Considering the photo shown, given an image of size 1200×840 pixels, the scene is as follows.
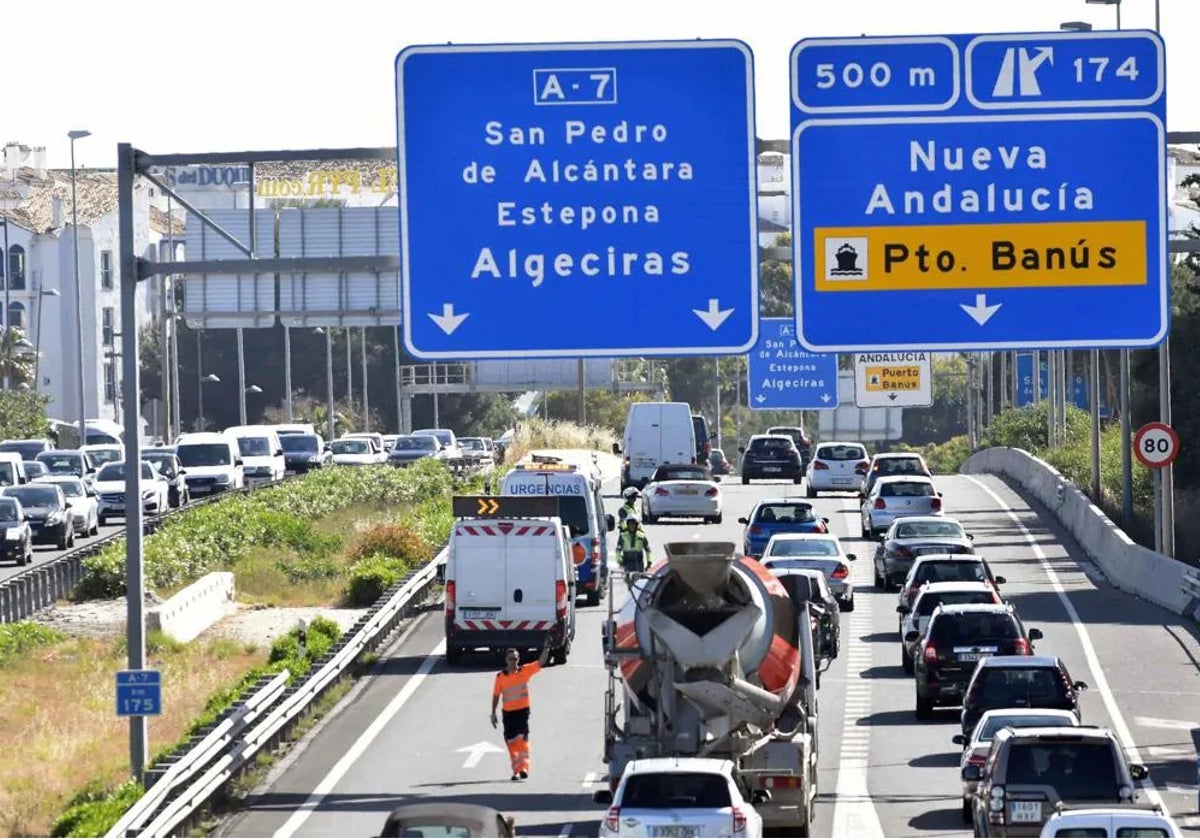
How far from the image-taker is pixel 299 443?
86375mm

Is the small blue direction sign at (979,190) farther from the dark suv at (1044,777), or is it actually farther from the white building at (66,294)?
the white building at (66,294)

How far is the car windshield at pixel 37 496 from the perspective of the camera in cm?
5862

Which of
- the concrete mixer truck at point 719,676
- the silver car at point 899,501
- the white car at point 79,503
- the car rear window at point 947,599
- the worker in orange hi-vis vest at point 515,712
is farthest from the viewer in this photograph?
the white car at point 79,503

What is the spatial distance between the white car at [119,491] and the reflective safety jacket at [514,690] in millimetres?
38055

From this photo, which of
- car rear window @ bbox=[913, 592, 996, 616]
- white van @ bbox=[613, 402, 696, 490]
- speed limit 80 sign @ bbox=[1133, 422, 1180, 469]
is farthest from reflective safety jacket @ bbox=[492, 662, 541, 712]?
white van @ bbox=[613, 402, 696, 490]

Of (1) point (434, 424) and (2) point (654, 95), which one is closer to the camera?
(2) point (654, 95)

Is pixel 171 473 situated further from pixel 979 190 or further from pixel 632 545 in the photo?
pixel 979 190

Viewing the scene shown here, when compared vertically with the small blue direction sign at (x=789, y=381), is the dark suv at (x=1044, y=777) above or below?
below

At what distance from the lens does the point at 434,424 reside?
129 metres

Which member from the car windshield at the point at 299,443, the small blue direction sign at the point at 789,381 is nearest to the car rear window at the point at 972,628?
the car windshield at the point at 299,443

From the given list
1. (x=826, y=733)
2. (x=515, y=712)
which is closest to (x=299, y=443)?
(x=826, y=733)

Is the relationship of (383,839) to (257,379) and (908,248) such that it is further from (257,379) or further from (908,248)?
(257,379)

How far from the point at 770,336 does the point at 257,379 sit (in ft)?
188

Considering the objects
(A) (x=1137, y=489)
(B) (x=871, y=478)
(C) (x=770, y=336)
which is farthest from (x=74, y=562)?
(C) (x=770, y=336)
